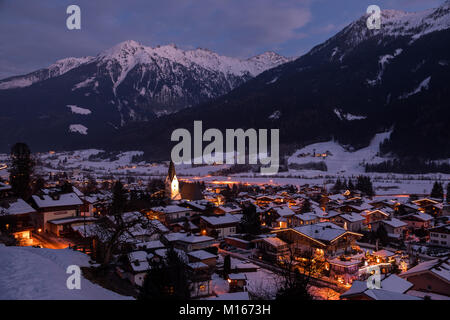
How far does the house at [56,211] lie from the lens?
26284 millimetres

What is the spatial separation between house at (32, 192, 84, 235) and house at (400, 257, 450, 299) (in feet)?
83.4

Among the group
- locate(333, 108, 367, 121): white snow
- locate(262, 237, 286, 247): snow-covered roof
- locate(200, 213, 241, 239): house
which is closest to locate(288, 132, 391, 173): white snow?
locate(333, 108, 367, 121): white snow

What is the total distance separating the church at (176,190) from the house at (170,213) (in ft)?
40.8

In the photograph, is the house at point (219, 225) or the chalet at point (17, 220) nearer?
the chalet at point (17, 220)

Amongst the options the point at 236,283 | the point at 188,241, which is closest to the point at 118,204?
the point at 236,283

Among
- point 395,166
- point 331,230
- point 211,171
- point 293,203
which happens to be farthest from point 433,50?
point 331,230

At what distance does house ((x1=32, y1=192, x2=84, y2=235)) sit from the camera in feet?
86.2

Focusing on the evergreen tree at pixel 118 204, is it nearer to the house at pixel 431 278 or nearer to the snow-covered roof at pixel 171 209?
the snow-covered roof at pixel 171 209

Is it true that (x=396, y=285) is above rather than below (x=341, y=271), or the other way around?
above

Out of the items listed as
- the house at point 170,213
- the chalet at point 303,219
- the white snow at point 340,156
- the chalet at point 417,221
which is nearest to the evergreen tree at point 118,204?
the house at point 170,213

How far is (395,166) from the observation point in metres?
119
